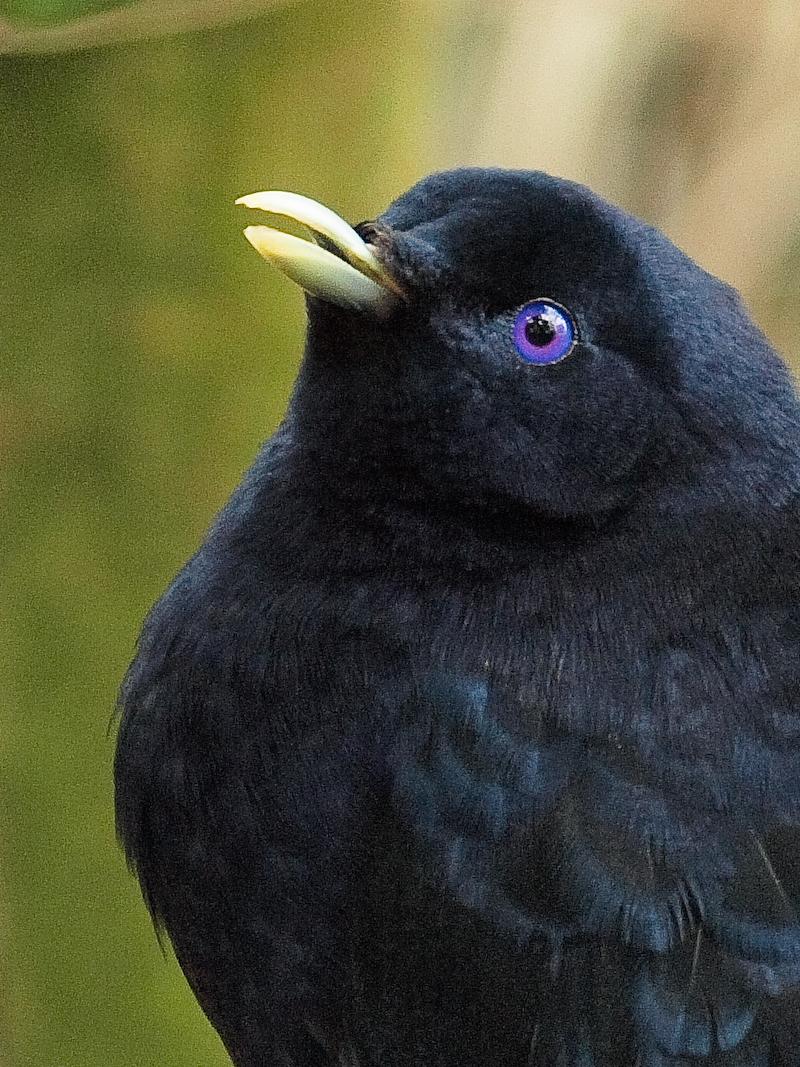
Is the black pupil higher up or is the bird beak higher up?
the bird beak

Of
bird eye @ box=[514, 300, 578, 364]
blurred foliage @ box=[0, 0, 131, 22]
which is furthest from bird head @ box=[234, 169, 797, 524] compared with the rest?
blurred foliage @ box=[0, 0, 131, 22]

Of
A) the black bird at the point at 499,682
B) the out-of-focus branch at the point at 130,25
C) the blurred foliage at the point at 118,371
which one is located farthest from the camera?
the blurred foliage at the point at 118,371

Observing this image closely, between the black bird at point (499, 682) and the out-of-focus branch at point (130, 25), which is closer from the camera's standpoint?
the black bird at point (499, 682)

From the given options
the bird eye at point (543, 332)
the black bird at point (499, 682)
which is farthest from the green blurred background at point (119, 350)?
the bird eye at point (543, 332)

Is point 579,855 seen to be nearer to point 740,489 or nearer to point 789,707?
point 789,707

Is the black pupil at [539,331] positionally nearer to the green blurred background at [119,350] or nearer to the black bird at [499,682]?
the black bird at [499,682]

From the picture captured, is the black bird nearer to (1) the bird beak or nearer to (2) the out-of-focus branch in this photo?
(1) the bird beak

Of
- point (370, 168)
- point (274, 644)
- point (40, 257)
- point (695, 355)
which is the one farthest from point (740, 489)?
point (40, 257)

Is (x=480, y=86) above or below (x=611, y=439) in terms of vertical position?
above
